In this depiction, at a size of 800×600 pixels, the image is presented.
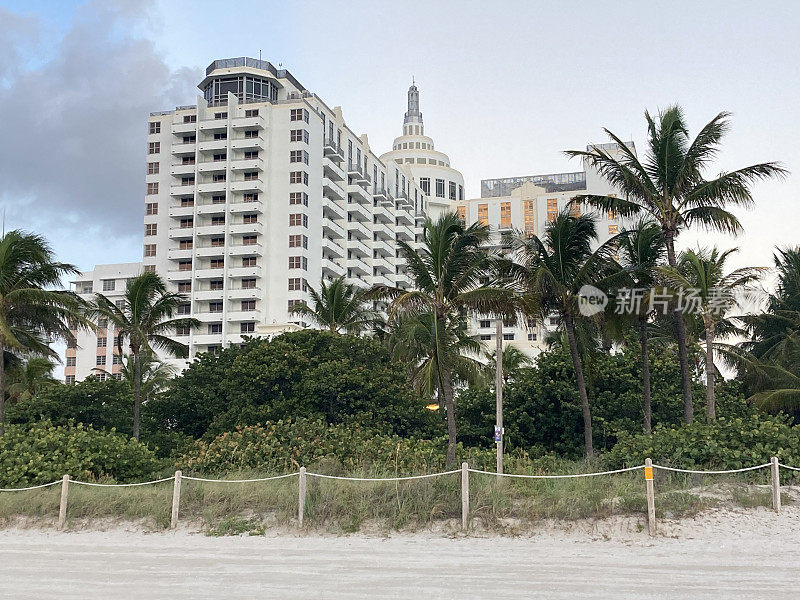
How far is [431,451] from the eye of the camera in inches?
1061

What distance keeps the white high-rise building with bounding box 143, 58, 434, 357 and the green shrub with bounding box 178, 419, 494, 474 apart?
165 feet

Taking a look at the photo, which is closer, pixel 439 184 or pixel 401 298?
pixel 401 298

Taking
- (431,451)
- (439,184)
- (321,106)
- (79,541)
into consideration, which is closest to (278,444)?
(431,451)

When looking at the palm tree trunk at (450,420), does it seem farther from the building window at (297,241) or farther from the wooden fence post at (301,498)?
the building window at (297,241)

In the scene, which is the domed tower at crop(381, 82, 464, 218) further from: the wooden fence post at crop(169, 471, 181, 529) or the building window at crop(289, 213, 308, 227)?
the wooden fence post at crop(169, 471, 181, 529)

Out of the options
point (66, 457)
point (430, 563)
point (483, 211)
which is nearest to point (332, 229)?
point (483, 211)

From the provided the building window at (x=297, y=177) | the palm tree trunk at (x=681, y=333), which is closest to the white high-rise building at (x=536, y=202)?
the building window at (x=297, y=177)

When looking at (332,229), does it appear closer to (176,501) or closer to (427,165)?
(427,165)

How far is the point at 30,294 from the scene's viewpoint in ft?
90.7

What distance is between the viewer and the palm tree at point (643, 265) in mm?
26797

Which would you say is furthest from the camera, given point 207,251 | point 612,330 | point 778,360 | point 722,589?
point 207,251

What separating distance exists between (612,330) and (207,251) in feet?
201

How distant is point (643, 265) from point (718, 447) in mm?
7474

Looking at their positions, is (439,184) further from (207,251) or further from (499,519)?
(499,519)
